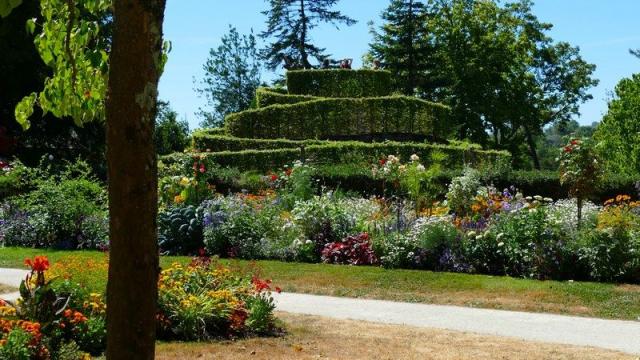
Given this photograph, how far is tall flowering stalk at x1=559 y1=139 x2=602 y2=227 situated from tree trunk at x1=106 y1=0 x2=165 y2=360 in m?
10.8

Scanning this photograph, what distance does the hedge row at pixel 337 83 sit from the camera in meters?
31.6

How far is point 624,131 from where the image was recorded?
27547 mm

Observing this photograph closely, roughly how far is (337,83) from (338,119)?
13.2 feet

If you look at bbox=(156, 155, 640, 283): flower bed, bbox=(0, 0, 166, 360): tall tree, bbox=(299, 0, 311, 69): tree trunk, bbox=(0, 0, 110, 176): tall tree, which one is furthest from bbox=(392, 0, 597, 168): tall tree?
bbox=(0, 0, 166, 360): tall tree

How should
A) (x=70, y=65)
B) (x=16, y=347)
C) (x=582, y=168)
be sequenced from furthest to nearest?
(x=582, y=168) < (x=16, y=347) < (x=70, y=65)

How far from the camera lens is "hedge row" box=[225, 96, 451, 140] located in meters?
27.7

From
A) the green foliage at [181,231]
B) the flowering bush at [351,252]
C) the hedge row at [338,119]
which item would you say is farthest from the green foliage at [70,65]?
the hedge row at [338,119]

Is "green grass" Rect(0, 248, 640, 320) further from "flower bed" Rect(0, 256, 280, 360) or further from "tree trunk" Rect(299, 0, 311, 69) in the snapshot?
"tree trunk" Rect(299, 0, 311, 69)

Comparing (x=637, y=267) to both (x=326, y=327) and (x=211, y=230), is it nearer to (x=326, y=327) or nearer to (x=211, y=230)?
(x=326, y=327)

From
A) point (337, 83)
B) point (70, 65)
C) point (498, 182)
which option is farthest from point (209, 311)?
point (337, 83)

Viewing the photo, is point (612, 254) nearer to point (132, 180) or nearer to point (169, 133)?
point (132, 180)

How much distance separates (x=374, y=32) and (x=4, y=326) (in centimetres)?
4164

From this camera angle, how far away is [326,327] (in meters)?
8.25

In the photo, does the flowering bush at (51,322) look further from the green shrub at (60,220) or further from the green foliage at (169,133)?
the green foliage at (169,133)
